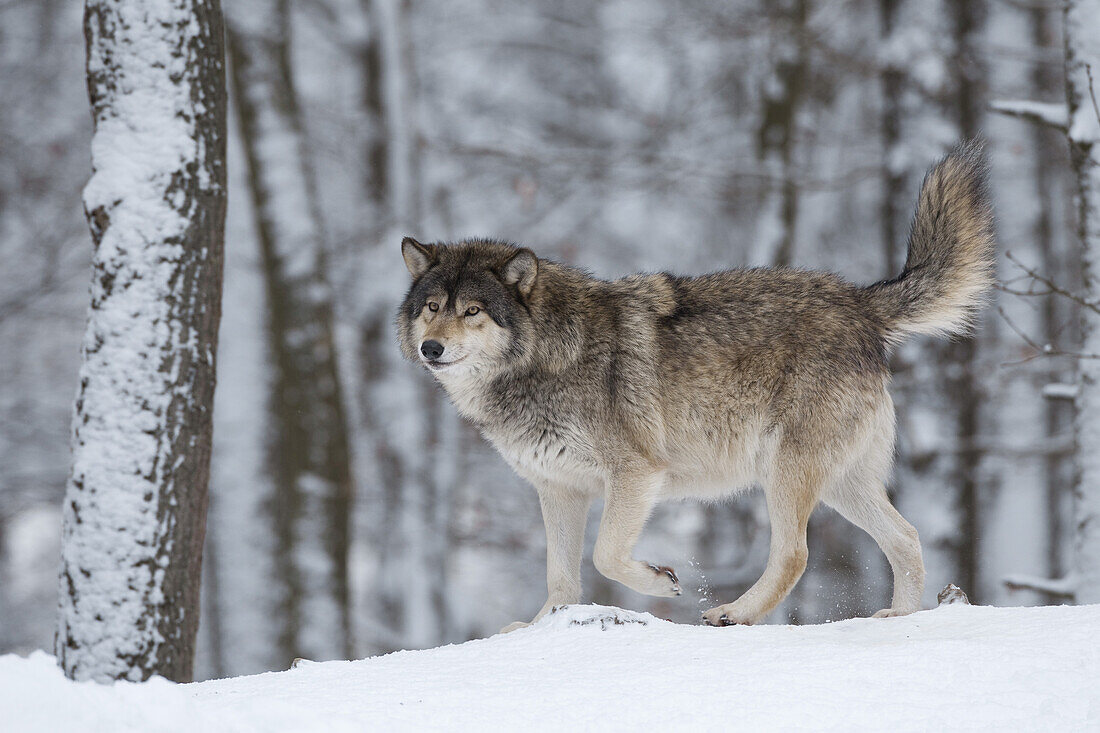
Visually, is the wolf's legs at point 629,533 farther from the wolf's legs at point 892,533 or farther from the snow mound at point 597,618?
the wolf's legs at point 892,533

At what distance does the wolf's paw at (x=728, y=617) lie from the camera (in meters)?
4.65

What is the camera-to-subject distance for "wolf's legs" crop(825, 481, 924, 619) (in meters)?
5.02

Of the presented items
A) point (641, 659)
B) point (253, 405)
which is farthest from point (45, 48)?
point (641, 659)

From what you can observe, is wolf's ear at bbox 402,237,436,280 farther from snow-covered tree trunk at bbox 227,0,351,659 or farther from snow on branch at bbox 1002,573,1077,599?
snow on branch at bbox 1002,573,1077,599

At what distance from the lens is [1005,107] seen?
20.1ft

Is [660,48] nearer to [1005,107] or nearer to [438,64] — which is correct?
[438,64]

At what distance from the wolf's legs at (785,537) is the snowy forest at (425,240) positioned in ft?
4.21

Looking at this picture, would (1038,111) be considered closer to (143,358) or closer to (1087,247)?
(1087,247)

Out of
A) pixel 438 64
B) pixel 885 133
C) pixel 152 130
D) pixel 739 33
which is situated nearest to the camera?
pixel 152 130

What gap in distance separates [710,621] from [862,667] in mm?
1416

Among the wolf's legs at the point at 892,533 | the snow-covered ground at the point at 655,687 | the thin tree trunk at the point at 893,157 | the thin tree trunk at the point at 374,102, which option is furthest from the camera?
the thin tree trunk at the point at 374,102

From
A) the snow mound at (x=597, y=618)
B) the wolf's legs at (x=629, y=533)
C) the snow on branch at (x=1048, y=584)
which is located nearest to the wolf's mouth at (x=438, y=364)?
the wolf's legs at (x=629, y=533)

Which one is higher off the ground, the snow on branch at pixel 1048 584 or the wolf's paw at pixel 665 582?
the wolf's paw at pixel 665 582

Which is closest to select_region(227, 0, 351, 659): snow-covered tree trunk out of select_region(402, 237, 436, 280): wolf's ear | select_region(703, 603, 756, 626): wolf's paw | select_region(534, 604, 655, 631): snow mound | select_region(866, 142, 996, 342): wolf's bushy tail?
select_region(402, 237, 436, 280): wolf's ear
